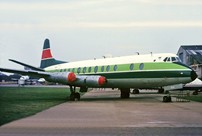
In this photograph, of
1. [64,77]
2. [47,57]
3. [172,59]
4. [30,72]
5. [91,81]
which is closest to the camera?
[172,59]

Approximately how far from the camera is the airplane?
27.3m

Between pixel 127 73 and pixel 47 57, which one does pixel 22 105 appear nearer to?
pixel 127 73

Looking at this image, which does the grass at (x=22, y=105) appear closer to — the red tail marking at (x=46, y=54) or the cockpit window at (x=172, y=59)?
the red tail marking at (x=46, y=54)

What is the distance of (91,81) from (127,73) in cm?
276

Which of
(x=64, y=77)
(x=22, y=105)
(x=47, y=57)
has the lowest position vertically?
(x=22, y=105)

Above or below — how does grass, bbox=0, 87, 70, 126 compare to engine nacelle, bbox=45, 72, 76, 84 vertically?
below

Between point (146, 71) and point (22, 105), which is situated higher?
point (146, 71)

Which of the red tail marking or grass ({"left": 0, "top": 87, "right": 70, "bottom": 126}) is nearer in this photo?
grass ({"left": 0, "top": 87, "right": 70, "bottom": 126})

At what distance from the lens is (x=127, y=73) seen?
29.9 metres

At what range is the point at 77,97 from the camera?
32125mm

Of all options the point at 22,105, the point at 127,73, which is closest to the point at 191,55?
the point at 127,73

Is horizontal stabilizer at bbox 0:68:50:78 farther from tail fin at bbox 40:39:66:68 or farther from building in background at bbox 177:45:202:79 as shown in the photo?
building in background at bbox 177:45:202:79

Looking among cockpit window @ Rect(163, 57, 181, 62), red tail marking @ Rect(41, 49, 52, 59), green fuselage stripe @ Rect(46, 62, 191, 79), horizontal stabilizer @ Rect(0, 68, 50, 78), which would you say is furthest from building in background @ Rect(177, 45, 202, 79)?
cockpit window @ Rect(163, 57, 181, 62)

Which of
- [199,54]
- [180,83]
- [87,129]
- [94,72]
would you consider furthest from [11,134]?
[199,54]
